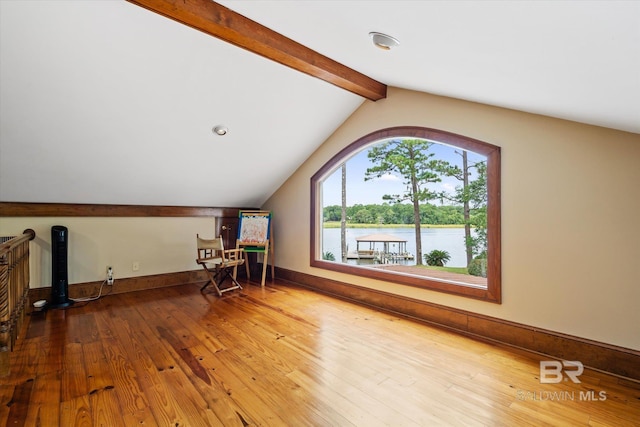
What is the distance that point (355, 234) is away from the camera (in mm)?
4527

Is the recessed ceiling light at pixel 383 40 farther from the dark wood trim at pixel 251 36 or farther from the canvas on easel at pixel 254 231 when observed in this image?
the canvas on easel at pixel 254 231

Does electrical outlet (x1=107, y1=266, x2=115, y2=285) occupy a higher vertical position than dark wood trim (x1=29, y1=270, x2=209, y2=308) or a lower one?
higher

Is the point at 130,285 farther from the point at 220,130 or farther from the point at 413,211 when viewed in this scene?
the point at 413,211

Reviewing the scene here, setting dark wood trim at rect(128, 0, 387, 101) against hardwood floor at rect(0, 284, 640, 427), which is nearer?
hardwood floor at rect(0, 284, 640, 427)

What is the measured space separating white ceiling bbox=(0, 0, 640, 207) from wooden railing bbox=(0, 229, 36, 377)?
826mm

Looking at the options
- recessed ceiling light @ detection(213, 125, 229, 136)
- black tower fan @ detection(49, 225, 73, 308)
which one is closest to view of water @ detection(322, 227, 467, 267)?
recessed ceiling light @ detection(213, 125, 229, 136)

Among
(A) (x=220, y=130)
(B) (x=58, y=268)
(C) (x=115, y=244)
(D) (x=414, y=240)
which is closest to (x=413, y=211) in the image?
(D) (x=414, y=240)

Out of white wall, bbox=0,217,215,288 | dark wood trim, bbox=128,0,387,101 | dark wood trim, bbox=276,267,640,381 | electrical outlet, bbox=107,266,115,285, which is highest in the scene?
dark wood trim, bbox=128,0,387,101

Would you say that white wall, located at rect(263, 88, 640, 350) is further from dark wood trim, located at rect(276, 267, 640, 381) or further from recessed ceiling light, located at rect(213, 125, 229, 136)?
recessed ceiling light, located at rect(213, 125, 229, 136)

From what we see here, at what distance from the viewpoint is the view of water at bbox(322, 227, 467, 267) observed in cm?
331

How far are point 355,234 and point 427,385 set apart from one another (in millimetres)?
2646

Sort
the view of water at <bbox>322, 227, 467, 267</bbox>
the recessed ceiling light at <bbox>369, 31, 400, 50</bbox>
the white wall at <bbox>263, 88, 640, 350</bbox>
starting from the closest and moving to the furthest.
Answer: the recessed ceiling light at <bbox>369, 31, 400, 50</bbox>, the white wall at <bbox>263, 88, 640, 350</bbox>, the view of water at <bbox>322, 227, 467, 267</bbox>

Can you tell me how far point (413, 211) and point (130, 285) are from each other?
157 inches

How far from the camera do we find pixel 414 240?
12.4 feet
